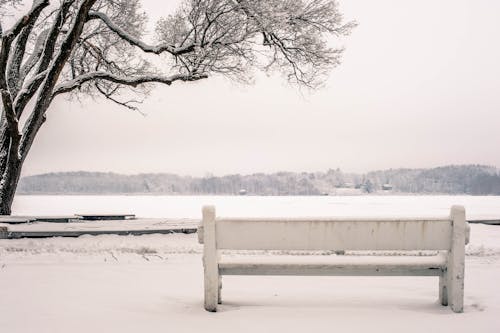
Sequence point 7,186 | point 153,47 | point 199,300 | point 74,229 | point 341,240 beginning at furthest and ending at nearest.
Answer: point 153,47 → point 7,186 → point 74,229 → point 199,300 → point 341,240

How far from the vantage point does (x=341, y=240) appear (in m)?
4.62

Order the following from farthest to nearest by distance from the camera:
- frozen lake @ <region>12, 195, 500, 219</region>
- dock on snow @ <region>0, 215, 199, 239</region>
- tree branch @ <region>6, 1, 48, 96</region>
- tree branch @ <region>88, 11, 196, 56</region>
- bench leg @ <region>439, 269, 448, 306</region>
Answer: frozen lake @ <region>12, 195, 500, 219</region> → tree branch @ <region>6, 1, 48, 96</region> → tree branch @ <region>88, 11, 196, 56</region> → dock on snow @ <region>0, 215, 199, 239</region> → bench leg @ <region>439, 269, 448, 306</region>

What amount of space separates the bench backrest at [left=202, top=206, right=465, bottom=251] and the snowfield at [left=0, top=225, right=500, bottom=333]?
0.35 m

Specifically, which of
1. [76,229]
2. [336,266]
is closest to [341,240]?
[336,266]

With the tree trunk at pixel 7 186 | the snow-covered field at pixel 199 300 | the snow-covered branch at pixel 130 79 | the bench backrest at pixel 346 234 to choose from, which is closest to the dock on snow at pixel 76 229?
the snow-covered field at pixel 199 300

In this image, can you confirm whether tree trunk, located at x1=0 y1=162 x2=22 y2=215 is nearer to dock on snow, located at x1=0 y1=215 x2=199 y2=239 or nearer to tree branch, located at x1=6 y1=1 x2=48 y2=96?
dock on snow, located at x1=0 y1=215 x2=199 y2=239

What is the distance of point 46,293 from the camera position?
5.37 m

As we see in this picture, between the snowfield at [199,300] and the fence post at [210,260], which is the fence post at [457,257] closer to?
the snowfield at [199,300]

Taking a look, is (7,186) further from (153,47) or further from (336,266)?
(336,266)

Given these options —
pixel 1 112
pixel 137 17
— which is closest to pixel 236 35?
pixel 137 17

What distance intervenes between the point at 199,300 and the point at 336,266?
4.92 ft

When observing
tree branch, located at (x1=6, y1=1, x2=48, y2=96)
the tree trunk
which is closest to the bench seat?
the tree trunk

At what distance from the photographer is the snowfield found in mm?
4297

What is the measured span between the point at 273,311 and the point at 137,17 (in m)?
14.4
